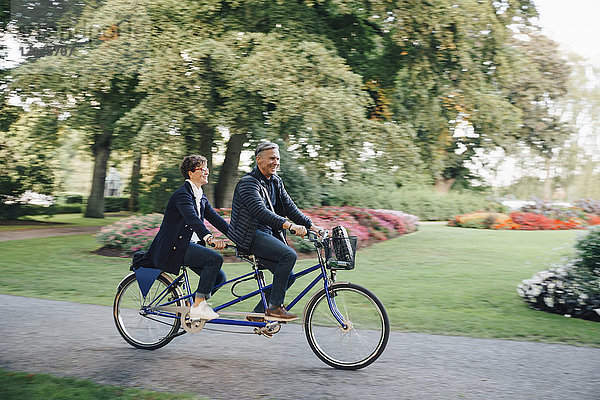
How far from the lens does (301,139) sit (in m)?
14.4

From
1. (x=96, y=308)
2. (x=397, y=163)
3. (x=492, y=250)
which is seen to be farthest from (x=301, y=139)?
(x=96, y=308)

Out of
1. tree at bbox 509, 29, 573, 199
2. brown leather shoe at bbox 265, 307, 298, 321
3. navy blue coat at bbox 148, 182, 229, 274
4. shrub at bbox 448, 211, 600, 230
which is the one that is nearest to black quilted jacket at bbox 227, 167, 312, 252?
navy blue coat at bbox 148, 182, 229, 274

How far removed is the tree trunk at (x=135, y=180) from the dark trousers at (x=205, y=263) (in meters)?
10.4

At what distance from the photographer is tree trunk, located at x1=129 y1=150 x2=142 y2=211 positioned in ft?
64.9

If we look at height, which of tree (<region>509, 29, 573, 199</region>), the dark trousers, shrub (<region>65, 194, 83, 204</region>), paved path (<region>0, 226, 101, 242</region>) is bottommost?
shrub (<region>65, 194, 83, 204</region>)

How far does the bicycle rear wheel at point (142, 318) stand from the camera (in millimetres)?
5504

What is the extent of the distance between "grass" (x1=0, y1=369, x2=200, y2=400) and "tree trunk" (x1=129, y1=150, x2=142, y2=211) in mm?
11200

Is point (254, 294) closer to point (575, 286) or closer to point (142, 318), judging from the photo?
point (142, 318)

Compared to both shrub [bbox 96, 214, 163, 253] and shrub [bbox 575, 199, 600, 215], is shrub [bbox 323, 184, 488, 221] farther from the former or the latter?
shrub [bbox 96, 214, 163, 253]

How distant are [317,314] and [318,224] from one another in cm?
954

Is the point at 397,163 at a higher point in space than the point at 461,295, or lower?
higher

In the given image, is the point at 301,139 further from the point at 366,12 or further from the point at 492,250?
the point at 492,250

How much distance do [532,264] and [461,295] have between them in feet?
16.5

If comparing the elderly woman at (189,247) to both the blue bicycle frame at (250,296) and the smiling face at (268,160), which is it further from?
the smiling face at (268,160)
